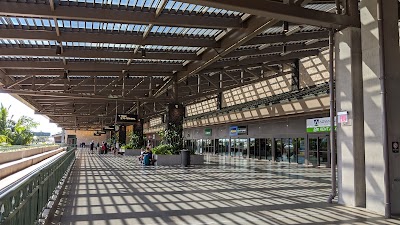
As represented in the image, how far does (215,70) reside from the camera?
24.9m

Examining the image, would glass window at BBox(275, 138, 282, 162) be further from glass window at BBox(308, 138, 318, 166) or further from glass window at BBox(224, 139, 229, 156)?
Result: glass window at BBox(224, 139, 229, 156)

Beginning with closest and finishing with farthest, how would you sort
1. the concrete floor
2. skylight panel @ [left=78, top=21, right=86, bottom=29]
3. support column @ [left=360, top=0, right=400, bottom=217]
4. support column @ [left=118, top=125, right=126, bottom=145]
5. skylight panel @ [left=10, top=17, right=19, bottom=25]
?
1. the concrete floor
2. support column @ [left=360, top=0, right=400, bottom=217]
3. skylight panel @ [left=10, top=17, right=19, bottom=25]
4. skylight panel @ [left=78, top=21, right=86, bottom=29]
5. support column @ [left=118, top=125, right=126, bottom=145]

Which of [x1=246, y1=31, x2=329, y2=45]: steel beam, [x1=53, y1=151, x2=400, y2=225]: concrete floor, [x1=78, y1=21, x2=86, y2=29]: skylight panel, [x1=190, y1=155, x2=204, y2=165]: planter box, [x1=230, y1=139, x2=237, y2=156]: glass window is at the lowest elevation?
[x1=53, y1=151, x2=400, y2=225]: concrete floor

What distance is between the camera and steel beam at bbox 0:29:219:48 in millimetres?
13742

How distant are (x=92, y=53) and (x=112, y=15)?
5.97 m

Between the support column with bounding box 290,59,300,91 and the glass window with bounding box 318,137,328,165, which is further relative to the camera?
the support column with bounding box 290,59,300,91

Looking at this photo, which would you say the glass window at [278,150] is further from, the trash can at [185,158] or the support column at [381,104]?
the support column at [381,104]

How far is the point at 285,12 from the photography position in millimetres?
8477

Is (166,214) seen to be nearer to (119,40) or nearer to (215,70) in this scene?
(119,40)

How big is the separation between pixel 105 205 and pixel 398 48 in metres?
7.53

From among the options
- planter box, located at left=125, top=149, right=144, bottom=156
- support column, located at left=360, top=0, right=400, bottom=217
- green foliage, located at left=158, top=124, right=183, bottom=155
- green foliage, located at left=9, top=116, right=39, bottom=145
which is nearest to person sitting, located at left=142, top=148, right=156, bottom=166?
green foliage, located at left=158, top=124, right=183, bottom=155

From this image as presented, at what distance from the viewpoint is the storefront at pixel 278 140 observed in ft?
74.0

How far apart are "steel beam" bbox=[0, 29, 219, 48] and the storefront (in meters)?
10.2

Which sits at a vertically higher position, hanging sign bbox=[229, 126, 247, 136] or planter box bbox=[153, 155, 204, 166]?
hanging sign bbox=[229, 126, 247, 136]
